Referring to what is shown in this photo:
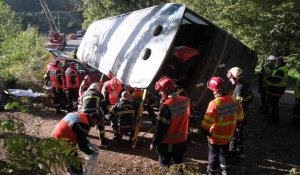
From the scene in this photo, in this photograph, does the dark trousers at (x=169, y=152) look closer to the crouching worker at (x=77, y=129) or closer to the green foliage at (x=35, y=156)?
the crouching worker at (x=77, y=129)

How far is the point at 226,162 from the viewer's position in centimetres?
638

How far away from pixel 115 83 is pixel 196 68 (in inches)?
83.2

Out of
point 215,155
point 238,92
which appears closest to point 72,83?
point 238,92

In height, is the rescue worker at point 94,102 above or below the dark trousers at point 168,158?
above

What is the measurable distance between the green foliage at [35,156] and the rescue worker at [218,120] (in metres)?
3.74

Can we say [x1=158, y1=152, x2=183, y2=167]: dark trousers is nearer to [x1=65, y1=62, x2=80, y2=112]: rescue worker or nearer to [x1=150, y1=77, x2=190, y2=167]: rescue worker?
[x1=150, y1=77, x2=190, y2=167]: rescue worker

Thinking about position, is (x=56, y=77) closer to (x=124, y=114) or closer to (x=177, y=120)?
(x=124, y=114)

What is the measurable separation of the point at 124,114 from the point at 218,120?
2572 millimetres

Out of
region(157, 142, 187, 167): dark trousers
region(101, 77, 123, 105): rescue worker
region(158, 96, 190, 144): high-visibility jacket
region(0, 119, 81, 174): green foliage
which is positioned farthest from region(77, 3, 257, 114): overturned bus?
region(0, 119, 81, 174): green foliage

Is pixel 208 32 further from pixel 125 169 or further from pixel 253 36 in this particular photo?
pixel 253 36

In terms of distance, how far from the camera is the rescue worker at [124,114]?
8055mm

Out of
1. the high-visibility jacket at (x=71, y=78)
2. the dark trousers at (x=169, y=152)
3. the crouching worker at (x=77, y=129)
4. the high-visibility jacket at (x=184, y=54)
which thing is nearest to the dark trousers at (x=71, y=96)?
the high-visibility jacket at (x=71, y=78)

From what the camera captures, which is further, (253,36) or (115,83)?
(253,36)

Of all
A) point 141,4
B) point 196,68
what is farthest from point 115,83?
point 141,4
